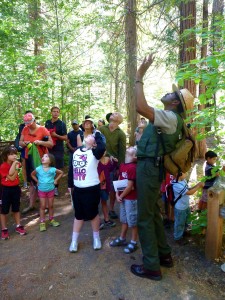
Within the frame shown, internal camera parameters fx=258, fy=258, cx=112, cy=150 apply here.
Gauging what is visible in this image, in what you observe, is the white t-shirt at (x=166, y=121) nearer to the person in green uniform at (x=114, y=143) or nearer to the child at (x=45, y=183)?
the person in green uniform at (x=114, y=143)

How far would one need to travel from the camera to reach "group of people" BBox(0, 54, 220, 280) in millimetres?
3047

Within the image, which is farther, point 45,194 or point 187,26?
point 187,26

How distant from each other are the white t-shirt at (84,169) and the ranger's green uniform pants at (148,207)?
0.96 meters

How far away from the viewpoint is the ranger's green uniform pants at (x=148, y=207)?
10.1ft

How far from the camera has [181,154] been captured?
9.91 feet

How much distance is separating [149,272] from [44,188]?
2.54 m

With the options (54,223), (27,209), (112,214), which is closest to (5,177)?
(54,223)

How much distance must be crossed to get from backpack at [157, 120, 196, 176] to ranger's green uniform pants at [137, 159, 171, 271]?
0.18m

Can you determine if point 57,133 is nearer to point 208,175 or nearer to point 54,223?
point 54,223

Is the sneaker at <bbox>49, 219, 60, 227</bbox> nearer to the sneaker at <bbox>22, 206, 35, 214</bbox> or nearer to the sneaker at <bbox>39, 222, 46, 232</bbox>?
the sneaker at <bbox>39, 222, 46, 232</bbox>

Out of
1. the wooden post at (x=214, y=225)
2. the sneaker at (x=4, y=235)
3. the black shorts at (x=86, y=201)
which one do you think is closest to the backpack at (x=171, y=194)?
the wooden post at (x=214, y=225)

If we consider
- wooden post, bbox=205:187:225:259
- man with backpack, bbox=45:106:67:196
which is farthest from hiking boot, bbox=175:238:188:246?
man with backpack, bbox=45:106:67:196

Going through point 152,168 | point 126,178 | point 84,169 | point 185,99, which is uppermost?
point 185,99

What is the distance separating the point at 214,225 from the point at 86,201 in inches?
72.3
